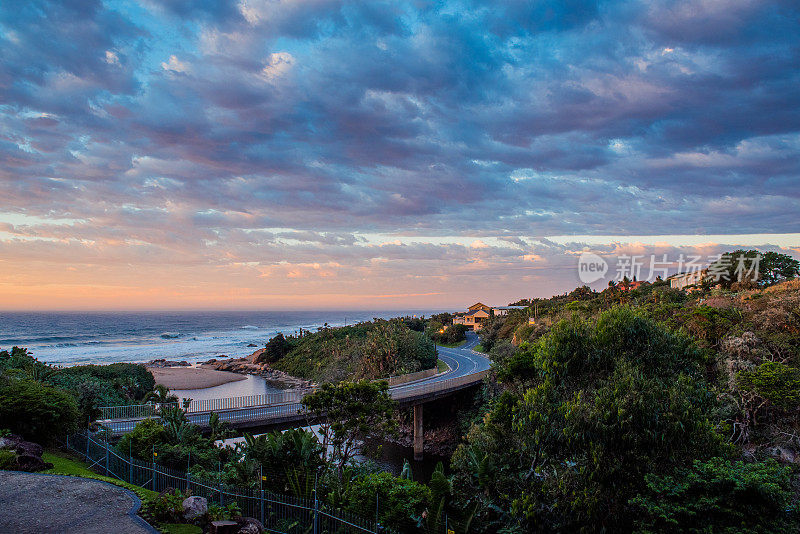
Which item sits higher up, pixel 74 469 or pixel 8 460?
pixel 8 460

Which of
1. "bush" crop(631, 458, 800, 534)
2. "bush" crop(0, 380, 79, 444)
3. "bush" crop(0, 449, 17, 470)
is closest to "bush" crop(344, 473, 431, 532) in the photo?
"bush" crop(631, 458, 800, 534)

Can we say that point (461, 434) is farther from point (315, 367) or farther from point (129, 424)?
point (315, 367)

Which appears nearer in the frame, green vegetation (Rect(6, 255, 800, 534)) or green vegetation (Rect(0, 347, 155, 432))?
green vegetation (Rect(6, 255, 800, 534))

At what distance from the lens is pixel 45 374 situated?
3381cm

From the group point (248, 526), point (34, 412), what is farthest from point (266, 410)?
point (248, 526)

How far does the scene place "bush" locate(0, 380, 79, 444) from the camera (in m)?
20.2

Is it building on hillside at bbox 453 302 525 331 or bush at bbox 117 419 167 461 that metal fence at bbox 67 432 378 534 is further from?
building on hillside at bbox 453 302 525 331

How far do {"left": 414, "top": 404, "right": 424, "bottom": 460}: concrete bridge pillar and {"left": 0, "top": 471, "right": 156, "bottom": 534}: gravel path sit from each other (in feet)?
90.6

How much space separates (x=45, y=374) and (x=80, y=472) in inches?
828

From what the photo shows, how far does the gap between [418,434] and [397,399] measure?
21.4 ft

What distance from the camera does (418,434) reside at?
133ft

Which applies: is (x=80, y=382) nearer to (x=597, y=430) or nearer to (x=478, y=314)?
(x=597, y=430)

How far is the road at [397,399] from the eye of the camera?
27.5 meters

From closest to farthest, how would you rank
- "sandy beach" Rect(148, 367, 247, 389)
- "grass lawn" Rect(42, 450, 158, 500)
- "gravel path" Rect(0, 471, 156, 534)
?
"gravel path" Rect(0, 471, 156, 534)
"grass lawn" Rect(42, 450, 158, 500)
"sandy beach" Rect(148, 367, 247, 389)
